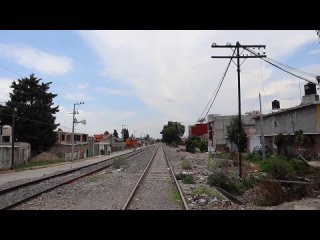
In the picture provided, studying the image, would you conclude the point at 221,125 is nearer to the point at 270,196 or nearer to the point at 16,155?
the point at 16,155

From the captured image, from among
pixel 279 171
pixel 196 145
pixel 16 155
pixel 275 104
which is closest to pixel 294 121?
pixel 275 104

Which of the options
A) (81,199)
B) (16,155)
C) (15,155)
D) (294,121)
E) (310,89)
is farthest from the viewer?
(310,89)

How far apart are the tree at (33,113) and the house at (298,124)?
29.3 metres

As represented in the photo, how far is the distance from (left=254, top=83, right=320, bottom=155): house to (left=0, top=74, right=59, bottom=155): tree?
29.3 meters

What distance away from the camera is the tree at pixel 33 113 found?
168 ft

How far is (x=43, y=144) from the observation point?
53531 mm

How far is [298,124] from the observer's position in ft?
113

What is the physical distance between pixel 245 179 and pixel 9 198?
11.3m

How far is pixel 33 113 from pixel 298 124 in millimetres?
34756

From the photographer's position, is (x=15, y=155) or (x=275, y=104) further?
(x=275, y=104)
